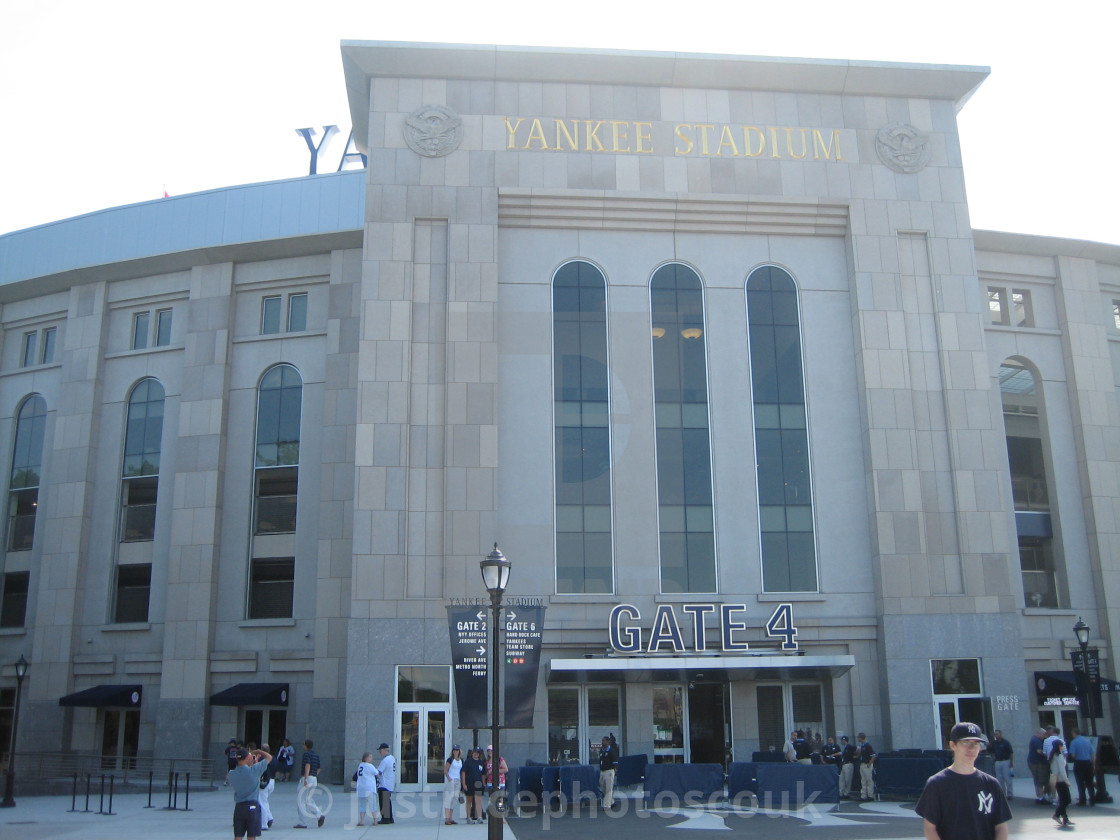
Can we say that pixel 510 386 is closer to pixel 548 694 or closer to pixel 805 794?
pixel 548 694

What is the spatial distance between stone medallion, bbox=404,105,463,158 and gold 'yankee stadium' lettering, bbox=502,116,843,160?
1749mm

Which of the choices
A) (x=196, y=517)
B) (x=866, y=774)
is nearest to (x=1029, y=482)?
(x=866, y=774)

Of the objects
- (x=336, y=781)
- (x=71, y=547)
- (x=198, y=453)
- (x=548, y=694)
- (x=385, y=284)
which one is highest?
(x=385, y=284)

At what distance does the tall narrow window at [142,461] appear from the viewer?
3728 centimetres

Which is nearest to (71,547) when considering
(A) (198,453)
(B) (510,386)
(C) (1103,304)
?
(A) (198,453)

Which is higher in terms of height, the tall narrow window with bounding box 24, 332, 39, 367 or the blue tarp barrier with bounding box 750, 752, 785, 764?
the tall narrow window with bounding box 24, 332, 39, 367

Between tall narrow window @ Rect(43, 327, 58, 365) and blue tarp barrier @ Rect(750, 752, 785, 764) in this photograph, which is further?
tall narrow window @ Rect(43, 327, 58, 365)

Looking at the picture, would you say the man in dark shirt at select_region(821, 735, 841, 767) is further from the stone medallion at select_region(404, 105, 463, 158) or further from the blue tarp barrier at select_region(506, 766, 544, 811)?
the stone medallion at select_region(404, 105, 463, 158)

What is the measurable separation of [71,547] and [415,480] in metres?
15.4

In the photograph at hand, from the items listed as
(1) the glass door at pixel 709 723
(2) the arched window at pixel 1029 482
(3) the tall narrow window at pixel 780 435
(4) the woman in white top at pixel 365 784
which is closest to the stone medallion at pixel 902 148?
(3) the tall narrow window at pixel 780 435

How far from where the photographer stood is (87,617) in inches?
1442

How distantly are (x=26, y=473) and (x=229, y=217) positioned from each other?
13082 millimetres

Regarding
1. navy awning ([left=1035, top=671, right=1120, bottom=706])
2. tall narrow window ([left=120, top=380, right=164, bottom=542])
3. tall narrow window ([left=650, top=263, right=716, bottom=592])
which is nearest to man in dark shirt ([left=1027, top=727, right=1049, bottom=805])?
navy awning ([left=1035, top=671, right=1120, bottom=706])

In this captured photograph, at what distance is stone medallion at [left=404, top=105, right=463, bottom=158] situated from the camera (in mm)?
33094
